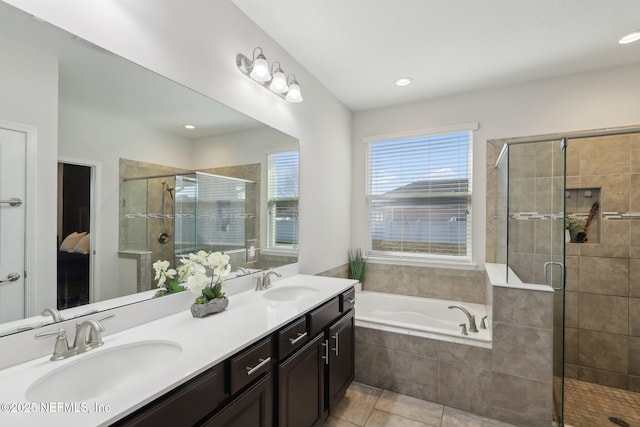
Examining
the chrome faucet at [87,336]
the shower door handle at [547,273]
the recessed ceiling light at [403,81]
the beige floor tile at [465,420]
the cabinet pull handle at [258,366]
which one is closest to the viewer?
the chrome faucet at [87,336]

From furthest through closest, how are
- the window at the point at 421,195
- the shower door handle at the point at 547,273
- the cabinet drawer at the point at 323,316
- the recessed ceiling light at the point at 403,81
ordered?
the window at the point at 421,195 → the recessed ceiling light at the point at 403,81 → the shower door handle at the point at 547,273 → the cabinet drawer at the point at 323,316

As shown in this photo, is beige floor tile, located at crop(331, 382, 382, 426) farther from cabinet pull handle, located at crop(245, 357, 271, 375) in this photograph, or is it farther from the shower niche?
the shower niche

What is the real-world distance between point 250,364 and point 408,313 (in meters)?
2.37

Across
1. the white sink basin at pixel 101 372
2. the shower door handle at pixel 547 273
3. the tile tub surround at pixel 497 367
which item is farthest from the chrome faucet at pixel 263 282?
the shower door handle at pixel 547 273

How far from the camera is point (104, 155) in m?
1.24

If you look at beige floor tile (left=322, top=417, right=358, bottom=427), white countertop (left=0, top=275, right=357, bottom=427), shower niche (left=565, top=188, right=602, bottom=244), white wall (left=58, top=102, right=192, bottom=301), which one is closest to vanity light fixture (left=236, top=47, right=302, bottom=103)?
white wall (left=58, top=102, right=192, bottom=301)

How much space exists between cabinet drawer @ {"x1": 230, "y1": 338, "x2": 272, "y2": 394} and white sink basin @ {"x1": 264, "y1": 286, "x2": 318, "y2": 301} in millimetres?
727

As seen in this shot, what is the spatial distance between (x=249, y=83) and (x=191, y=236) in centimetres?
110

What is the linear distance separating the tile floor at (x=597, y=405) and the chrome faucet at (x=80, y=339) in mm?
2796

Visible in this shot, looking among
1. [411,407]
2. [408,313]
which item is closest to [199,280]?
[411,407]

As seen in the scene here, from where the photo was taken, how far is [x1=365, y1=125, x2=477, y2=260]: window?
10.2ft

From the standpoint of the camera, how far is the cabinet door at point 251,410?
1.04 metres

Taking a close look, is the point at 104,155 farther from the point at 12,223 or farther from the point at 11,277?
the point at 11,277

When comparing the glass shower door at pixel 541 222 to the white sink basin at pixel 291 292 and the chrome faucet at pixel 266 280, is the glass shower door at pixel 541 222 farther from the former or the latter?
the chrome faucet at pixel 266 280
